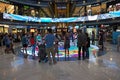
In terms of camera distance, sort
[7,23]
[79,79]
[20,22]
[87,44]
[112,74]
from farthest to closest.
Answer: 1. [20,22]
2. [7,23]
3. [87,44]
4. [112,74]
5. [79,79]

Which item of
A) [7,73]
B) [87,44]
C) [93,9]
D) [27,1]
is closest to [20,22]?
[27,1]

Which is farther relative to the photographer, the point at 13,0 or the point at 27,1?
the point at 27,1

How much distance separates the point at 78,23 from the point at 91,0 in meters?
6.05

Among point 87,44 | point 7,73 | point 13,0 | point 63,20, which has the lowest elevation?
point 7,73

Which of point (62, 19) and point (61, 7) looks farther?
point (61, 7)

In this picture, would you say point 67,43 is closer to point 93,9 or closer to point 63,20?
point 63,20

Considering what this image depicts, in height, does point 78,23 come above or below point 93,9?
below

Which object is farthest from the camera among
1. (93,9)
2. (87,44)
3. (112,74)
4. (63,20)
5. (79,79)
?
(93,9)

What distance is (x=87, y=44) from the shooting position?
43.0 feet

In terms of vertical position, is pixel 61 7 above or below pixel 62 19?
above

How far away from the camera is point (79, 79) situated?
24.4 ft

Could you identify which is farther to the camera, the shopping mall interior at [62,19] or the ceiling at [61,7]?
the ceiling at [61,7]

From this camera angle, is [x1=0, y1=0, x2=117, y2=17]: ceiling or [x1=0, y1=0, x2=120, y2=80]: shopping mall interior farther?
[x1=0, y1=0, x2=117, y2=17]: ceiling

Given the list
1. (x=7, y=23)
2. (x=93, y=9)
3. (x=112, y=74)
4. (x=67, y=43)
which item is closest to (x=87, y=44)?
(x=67, y=43)
